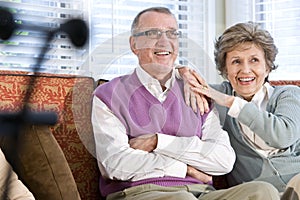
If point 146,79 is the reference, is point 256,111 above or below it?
below

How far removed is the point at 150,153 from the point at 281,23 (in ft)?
5.45

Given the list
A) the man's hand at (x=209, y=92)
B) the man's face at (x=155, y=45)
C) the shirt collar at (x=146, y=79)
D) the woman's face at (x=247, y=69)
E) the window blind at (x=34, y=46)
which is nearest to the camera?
the man's face at (x=155, y=45)

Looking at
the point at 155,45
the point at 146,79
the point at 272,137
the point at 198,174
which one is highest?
the point at 155,45

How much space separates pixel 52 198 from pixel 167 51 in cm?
55

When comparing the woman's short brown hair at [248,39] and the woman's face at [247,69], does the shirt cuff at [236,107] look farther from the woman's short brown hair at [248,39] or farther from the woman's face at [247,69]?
the woman's short brown hair at [248,39]

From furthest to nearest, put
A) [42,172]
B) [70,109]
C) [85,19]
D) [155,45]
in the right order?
1. [85,19]
2. [70,109]
3. [155,45]
4. [42,172]

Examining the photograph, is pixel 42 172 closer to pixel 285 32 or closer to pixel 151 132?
pixel 151 132

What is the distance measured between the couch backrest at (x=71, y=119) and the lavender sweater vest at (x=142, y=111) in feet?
0.35

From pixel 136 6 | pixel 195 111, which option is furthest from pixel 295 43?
pixel 195 111

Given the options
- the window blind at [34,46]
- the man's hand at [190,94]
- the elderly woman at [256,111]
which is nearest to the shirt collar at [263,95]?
the elderly woman at [256,111]

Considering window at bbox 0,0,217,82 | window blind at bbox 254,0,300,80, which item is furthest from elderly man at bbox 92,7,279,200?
window blind at bbox 254,0,300,80

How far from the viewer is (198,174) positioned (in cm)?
177

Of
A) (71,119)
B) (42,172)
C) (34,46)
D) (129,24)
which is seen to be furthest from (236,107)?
(129,24)

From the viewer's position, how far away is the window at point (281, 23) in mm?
2982
